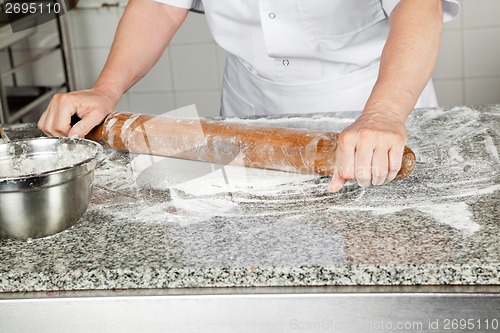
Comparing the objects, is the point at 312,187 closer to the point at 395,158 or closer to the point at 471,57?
the point at 395,158

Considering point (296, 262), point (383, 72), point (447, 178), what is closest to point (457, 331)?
point (296, 262)

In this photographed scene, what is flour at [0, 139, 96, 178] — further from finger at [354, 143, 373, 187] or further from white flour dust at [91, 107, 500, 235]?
finger at [354, 143, 373, 187]

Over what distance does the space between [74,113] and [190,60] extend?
1.70m

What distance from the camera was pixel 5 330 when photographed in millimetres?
846

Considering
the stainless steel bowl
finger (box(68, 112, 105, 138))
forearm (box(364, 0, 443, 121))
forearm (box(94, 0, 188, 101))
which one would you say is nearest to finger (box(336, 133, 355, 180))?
forearm (box(364, 0, 443, 121))

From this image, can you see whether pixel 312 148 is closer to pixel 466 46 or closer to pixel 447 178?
pixel 447 178

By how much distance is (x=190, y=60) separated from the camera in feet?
9.82

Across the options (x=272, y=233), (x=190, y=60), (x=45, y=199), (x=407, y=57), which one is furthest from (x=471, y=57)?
(x=45, y=199)

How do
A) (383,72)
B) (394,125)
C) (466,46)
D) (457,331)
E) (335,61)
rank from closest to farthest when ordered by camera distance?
1. (457,331)
2. (394,125)
3. (383,72)
4. (335,61)
5. (466,46)

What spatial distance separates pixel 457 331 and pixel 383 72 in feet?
1.54

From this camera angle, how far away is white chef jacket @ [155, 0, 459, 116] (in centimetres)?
148

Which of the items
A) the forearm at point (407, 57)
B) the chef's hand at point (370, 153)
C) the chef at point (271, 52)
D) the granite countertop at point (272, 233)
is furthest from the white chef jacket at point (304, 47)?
the chef's hand at point (370, 153)

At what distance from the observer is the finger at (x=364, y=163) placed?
36.7 inches

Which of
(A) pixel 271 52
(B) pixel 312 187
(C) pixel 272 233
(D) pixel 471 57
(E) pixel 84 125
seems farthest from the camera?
(D) pixel 471 57
